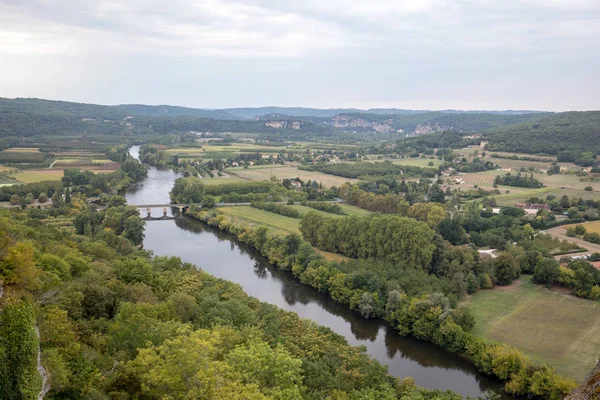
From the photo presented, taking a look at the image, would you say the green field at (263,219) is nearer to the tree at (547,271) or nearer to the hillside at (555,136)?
the tree at (547,271)

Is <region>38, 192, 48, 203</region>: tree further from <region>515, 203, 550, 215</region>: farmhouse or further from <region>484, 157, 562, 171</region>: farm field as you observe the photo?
<region>484, 157, 562, 171</region>: farm field

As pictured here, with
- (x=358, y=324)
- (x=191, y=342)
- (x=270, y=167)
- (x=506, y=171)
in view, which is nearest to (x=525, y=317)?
(x=358, y=324)

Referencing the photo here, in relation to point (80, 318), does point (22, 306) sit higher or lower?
higher

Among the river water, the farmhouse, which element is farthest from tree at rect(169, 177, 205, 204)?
the farmhouse

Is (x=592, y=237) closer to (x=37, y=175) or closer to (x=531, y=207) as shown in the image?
(x=531, y=207)

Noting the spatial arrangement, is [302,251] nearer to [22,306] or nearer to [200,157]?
[22,306]

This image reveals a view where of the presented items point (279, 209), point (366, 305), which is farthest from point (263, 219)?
point (366, 305)
